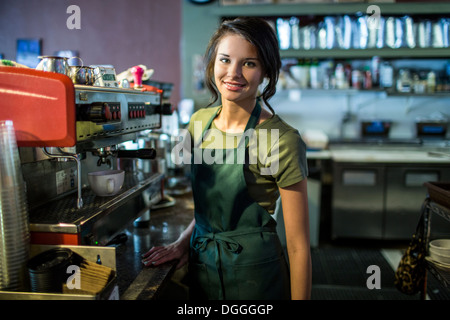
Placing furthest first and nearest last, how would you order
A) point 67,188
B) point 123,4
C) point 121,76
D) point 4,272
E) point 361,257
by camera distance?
point 123,4 < point 361,257 < point 121,76 < point 67,188 < point 4,272

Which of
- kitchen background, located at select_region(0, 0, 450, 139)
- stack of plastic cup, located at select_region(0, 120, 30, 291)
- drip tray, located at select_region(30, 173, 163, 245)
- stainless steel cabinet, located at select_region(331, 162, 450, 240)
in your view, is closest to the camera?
stack of plastic cup, located at select_region(0, 120, 30, 291)

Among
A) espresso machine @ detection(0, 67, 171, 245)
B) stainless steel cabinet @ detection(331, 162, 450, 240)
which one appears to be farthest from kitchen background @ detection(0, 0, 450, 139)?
espresso machine @ detection(0, 67, 171, 245)

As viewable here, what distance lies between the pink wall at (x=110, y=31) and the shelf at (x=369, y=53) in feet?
4.72

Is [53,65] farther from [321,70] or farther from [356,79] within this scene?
[356,79]

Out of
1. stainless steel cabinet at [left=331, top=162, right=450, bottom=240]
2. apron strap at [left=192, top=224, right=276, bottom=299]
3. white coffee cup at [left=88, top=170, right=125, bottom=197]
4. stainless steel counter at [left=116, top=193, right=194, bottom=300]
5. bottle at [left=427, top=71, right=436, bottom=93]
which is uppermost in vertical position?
bottle at [left=427, top=71, right=436, bottom=93]

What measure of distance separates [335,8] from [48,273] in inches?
150

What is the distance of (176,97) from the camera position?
4.66 m

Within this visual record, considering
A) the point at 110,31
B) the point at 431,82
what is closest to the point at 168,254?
the point at 431,82

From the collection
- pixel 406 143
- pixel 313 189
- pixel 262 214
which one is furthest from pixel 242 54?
pixel 406 143

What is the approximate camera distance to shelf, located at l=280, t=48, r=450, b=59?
3.87 metres

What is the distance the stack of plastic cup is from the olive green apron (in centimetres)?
53

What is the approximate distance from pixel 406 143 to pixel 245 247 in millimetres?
3597

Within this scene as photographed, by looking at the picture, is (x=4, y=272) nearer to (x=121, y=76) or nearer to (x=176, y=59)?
(x=121, y=76)

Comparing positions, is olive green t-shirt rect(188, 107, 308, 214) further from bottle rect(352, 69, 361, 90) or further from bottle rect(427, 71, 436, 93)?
bottle rect(427, 71, 436, 93)
